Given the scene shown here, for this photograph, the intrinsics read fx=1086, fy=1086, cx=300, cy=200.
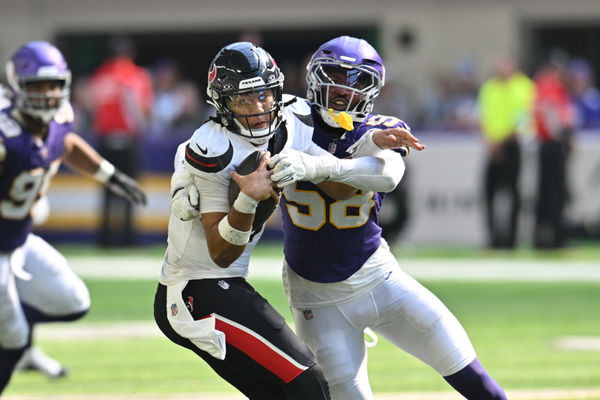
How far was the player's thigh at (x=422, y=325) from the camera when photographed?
Result: 14.9 feet

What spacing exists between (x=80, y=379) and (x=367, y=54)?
325 centimetres

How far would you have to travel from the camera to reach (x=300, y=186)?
181 inches

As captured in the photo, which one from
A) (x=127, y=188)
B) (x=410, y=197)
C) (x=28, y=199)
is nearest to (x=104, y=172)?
(x=127, y=188)

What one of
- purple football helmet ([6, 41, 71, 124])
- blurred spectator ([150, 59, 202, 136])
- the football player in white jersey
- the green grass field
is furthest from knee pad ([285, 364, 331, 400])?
blurred spectator ([150, 59, 202, 136])

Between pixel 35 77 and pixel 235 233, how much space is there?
101 inches

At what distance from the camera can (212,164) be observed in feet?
13.4

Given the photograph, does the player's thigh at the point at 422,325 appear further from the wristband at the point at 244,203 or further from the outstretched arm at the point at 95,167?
the outstretched arm at the point at 95,167

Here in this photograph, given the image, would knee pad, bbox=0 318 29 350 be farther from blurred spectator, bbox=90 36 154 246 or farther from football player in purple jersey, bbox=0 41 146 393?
blurred spectator, bbox=90 36 154 246

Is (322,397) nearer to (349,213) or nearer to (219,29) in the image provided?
(349,213)

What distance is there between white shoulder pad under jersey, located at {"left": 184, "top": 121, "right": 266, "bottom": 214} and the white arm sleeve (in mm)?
349

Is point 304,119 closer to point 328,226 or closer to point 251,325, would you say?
point 328,226

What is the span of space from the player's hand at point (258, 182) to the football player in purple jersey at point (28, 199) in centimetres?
241

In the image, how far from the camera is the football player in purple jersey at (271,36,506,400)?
4.52m

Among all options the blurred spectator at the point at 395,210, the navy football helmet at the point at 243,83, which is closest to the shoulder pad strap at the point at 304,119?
the navy football helmet at the point at 243,83
